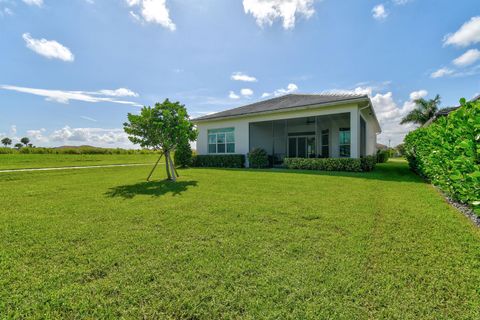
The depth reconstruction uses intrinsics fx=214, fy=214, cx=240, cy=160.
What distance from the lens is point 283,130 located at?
18.9m

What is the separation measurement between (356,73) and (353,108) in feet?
15.8

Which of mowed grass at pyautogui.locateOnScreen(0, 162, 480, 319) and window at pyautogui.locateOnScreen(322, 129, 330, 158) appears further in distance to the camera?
window at pyautogui.locateOnScreen(322, 129, 330, 158)

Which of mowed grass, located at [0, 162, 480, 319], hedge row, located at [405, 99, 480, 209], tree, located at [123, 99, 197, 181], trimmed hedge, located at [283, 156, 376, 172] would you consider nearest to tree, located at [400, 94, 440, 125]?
trimmed hedge, located at [283, 156, 376, 172]

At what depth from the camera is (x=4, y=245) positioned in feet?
10.5

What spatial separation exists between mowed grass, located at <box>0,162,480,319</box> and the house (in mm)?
9995

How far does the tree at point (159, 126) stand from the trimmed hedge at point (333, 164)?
711 cm

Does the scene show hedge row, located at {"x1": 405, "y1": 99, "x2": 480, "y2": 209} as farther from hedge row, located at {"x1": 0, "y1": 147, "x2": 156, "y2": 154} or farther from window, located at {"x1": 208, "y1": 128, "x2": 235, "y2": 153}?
hedge row, located at {"x1": 0, "y1": 147, "x2": 156, "y2": 154}

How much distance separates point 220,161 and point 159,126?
→ 771 centimetres

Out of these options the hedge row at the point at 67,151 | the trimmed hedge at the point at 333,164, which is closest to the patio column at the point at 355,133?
the trimmed hedge at the point at 333,164

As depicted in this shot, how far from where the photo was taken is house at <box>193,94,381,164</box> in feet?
46.4

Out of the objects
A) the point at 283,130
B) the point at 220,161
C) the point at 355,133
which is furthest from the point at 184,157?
the point at 355,133

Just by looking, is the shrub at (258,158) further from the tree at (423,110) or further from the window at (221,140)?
the tree at (423,110)

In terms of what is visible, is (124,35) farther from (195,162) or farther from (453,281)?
(453,281)

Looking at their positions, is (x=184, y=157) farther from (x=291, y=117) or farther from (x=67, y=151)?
(x=67, y=151)
